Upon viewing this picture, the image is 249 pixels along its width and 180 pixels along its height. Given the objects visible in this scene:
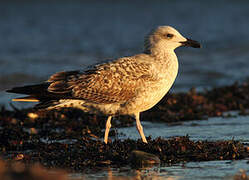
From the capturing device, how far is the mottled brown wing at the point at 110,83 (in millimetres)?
7445

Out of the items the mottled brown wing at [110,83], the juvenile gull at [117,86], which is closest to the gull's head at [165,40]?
the juvenile gull at [117,86]

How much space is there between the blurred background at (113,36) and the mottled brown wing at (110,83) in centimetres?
535

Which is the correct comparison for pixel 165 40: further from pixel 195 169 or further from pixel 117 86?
pixel 195 169

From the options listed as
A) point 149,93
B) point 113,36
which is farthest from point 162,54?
→ point 113,36

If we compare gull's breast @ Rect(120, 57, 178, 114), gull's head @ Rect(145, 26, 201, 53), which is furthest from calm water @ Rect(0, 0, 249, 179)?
gull's head @ Rect(145, 26, 201, 53)

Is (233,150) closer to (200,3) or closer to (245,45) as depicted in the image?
(245,45)

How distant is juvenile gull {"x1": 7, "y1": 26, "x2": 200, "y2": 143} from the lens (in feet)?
24.3

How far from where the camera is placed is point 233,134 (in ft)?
27.1

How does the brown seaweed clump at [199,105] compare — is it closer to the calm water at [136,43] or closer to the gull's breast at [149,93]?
the calm water at [136,43]

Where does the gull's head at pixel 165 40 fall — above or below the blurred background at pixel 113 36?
below

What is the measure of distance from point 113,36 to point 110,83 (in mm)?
17668

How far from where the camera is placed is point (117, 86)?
7473 mm

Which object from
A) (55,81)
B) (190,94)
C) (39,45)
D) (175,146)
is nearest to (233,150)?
(175,146)

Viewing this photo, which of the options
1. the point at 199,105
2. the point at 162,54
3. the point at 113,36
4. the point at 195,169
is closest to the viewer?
the point at 195,169
